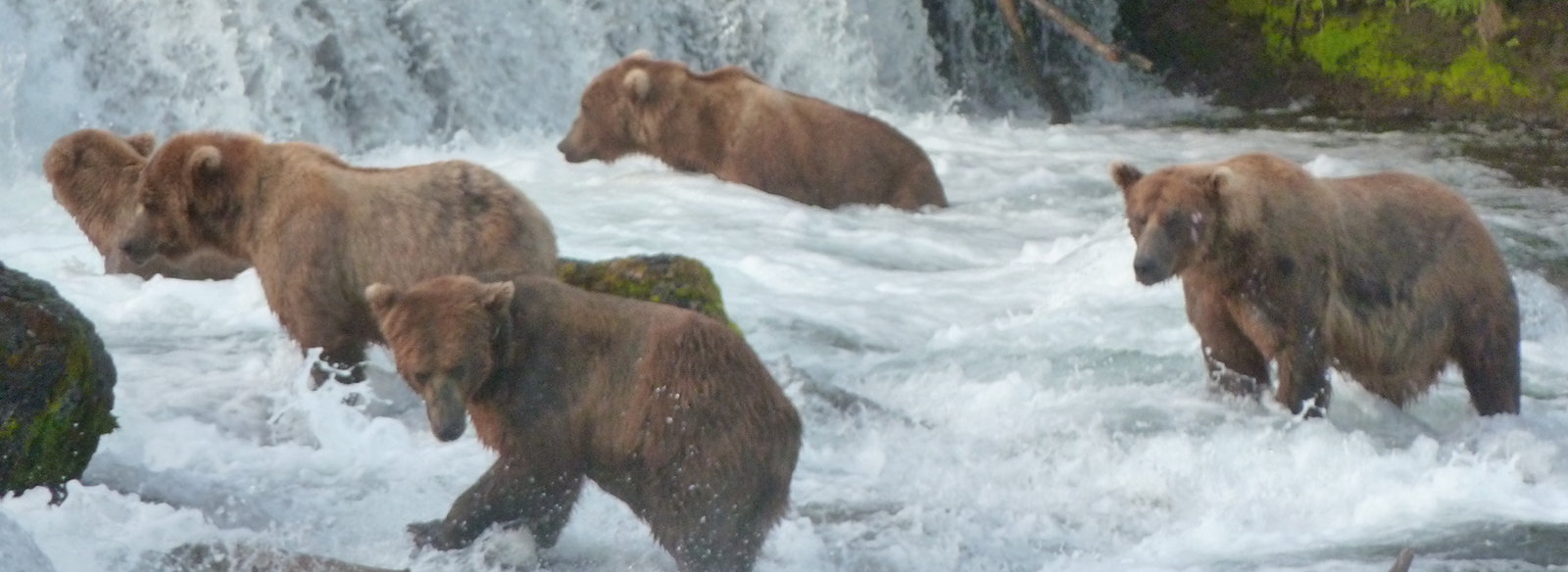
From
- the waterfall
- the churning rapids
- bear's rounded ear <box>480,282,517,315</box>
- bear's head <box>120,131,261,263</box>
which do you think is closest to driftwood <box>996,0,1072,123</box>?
the waterfall

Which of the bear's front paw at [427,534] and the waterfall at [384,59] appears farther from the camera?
the waterfall at [384,59]

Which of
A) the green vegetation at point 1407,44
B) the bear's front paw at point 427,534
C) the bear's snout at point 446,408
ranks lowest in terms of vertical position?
the green vegetation at point 1407,44

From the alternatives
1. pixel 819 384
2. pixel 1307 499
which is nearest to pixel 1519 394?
pixel 1307 499

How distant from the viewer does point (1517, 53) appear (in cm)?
1652

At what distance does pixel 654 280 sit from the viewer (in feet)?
22.2

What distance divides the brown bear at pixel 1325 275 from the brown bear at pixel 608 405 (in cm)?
209

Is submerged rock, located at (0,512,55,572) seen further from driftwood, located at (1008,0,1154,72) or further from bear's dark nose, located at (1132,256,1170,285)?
driftwood, located at (1008,0,1154,72)

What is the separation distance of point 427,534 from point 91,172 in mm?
3147

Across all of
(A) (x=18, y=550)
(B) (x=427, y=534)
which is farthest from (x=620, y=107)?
(A) (x=18, y=550)

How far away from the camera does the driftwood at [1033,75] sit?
1672 cm

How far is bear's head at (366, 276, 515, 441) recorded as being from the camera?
15.6 feet

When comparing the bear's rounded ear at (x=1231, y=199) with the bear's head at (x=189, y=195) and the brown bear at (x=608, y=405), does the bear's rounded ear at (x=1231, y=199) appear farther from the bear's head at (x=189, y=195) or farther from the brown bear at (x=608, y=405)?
the bear's head at (x=189, y=195)

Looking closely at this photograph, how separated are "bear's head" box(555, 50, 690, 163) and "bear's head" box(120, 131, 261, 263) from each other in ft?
15.5

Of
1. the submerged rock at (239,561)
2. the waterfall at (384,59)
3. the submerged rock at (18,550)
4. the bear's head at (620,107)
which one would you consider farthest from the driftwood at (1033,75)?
the submerged rock at (18,550)
